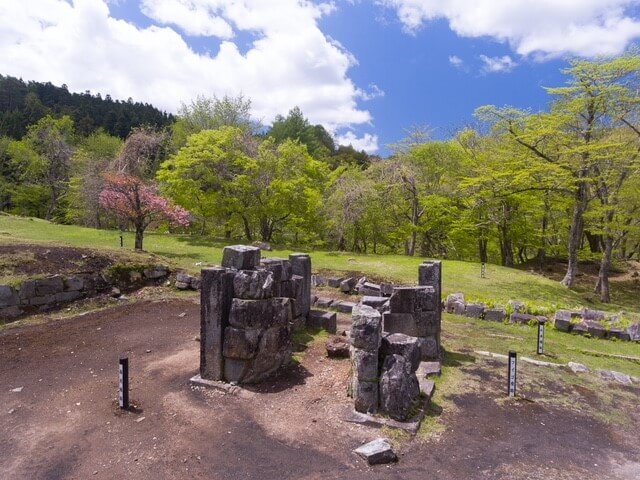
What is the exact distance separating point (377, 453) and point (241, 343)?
3.73 meters

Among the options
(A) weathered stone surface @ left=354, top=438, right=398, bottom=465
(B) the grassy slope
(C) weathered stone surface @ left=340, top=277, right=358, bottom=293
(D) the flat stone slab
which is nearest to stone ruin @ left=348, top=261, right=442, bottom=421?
(A) weathered stone surface @ left=354, top=438, right=398, bottom=465

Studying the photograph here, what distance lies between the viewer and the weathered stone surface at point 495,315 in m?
16.0

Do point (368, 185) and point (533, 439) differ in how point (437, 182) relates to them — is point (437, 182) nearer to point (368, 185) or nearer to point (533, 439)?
point (368, 185)

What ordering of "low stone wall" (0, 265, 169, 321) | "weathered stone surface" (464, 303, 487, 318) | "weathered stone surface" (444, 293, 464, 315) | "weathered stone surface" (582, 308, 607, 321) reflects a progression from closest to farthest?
"low stone wall" (0, 265, 169, 321) → "weathered stone surface" (582, 308, 607, 321) → "weathered stone surface" (464, 303, 487, 318) → "weathered stone surface" (444, 293, 464, 315)

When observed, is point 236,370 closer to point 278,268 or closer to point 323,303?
point 278,268

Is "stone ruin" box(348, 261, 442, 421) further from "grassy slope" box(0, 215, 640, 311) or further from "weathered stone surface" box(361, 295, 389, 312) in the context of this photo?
"grassy slope" box(0, 215, 640, 311)

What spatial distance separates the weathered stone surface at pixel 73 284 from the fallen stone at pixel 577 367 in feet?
51.3

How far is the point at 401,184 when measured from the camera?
96.3 feet

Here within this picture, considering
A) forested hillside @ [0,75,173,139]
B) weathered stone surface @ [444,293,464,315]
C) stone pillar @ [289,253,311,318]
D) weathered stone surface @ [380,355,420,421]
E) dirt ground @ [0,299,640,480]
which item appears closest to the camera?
dirt ground @ [0,299,640,480]

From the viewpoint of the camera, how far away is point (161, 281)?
712 inches

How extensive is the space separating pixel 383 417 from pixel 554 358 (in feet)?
21.5

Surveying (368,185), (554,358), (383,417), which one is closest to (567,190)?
(368,185)

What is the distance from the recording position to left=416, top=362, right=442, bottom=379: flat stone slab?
9.98 meters

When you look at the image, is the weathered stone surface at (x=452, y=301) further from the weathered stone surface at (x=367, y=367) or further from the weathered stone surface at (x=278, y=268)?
the weathered stone surface at (x=367, y=367)
